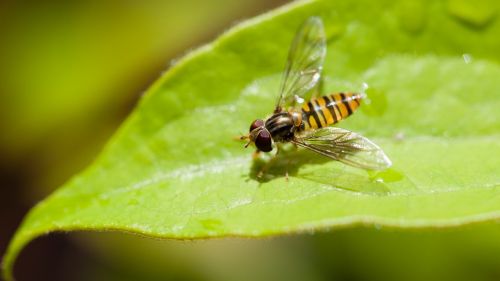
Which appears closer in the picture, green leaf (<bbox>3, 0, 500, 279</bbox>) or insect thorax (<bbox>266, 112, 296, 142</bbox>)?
green leaf (<bbox>3, 0, 500, 279</bbox>)

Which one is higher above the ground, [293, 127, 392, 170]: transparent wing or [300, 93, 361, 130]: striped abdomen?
[300, 93, 361, 130]: striped abdomen

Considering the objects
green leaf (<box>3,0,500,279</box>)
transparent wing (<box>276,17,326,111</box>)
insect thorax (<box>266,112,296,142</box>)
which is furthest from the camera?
insect thorax (<box>266,112,296,142</box>)

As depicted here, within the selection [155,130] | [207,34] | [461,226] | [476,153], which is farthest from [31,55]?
[461,226]

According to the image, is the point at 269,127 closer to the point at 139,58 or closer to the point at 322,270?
the point at 322,270

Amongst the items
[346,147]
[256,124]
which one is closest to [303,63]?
[256,124]

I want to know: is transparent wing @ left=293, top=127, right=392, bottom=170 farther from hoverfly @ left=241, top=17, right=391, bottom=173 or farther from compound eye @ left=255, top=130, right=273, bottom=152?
compound eye @ left=255, top=130, right=273, bottom=152

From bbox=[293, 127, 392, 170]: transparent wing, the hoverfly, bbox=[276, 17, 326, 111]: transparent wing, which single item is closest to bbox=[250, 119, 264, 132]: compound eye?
the hoverfly

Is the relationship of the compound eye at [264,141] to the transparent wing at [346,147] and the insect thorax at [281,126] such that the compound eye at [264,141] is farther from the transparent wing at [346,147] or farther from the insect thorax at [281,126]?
the transparent wing at [346,147]

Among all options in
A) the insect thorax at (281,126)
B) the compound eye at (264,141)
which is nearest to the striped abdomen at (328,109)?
the insect thorax at (281,126)
